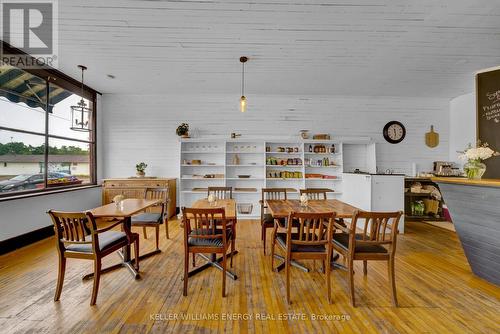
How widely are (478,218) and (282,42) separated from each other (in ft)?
11.1

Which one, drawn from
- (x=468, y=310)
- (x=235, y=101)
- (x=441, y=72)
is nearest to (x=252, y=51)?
(x=235, y=101)

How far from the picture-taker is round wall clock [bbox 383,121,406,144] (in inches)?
220

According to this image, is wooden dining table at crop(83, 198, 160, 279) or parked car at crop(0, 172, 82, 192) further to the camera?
parked car at crop(0, 172, 82, 192)

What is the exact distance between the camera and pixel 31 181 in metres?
3.74

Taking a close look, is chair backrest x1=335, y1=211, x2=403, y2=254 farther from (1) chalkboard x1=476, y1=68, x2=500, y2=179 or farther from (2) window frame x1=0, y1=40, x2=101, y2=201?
(2) window frame x1=0, y1=40, x2=101, y2=201

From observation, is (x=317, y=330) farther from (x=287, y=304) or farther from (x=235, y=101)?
(x=235, y=101)

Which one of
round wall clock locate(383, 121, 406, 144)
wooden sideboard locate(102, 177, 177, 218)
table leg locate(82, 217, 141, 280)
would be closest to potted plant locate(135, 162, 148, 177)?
wooden sideboard locate(102, 177, 177, 218)

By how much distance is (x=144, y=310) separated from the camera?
1.97m

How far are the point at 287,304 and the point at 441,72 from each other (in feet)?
17.2

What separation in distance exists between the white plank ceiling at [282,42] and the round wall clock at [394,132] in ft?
3.62

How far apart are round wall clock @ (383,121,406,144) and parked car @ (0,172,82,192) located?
7893 millimetres

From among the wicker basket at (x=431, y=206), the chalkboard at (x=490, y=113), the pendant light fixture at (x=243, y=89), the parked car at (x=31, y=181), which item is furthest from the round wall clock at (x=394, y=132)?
the parked car at (x=31, y=181)

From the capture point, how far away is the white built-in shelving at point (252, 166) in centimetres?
529

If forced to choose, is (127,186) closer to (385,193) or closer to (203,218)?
(203,218)
